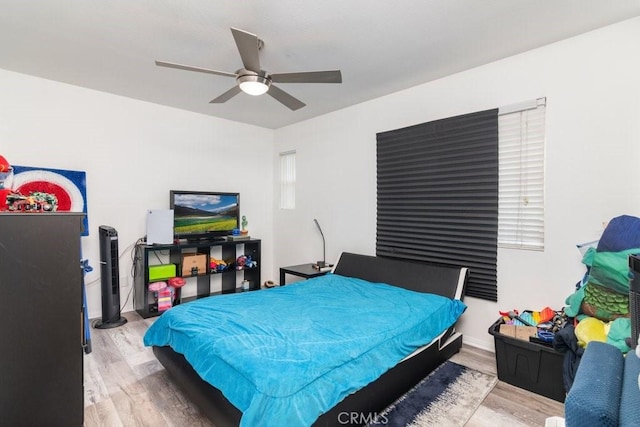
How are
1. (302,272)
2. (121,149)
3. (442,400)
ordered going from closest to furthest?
(442,400) < (121,149) < (302,272)

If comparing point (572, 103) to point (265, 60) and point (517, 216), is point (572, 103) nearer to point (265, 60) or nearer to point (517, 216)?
point (517, 216)

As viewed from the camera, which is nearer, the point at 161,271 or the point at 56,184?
the point at 56,184

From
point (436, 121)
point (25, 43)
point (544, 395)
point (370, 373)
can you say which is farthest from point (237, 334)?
point (25, 43)

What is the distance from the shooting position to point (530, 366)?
223 centimetres

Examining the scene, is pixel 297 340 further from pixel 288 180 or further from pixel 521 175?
pixel 288 180

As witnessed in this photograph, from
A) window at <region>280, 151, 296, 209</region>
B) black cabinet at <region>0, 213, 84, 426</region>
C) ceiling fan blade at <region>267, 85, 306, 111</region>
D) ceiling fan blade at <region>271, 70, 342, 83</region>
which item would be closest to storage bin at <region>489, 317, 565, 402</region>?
ceiling fan blade at <region>271, 70, 342, 83</region>

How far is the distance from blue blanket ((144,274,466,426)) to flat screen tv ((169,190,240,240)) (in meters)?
1.80

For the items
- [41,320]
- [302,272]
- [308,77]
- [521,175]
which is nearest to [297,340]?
[41,320]

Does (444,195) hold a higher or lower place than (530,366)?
higher

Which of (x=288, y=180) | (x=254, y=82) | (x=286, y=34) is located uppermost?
(x=286, y=34)

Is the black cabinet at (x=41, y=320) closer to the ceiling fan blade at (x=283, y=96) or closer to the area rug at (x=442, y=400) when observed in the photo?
the ceiling fan blade at (x=283, y=96)

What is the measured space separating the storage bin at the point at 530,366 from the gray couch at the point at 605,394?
3.54 ft

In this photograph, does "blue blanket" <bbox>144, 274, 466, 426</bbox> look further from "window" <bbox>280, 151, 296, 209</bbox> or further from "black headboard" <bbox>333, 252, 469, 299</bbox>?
"window" <bbox>280, 151, 296, 209</bbox>

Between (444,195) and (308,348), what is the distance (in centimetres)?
214
